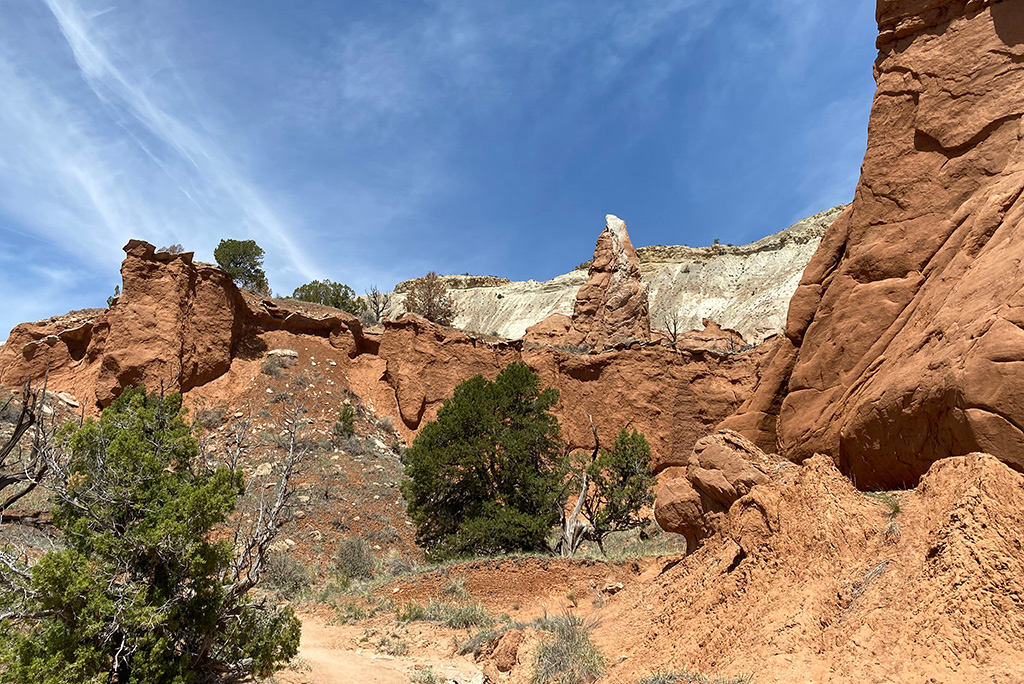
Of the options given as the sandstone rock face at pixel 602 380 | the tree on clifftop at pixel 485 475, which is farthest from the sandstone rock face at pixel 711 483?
the sandstone rock face at pixel 602 380

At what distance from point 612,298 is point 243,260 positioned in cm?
2383

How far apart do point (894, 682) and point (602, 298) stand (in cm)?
2982

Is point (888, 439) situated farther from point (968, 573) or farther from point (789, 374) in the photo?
point (789, 374)

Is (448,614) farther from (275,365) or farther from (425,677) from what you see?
(275,365)

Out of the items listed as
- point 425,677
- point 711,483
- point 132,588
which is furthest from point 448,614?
point 132,588

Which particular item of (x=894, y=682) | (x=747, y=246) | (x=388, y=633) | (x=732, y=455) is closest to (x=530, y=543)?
(x=388, y=633)

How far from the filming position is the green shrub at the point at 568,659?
7.16 meters

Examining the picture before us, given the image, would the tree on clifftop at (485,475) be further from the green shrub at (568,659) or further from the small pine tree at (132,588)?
the small pine tree at (132,588)

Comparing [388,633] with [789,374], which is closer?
[789,374]

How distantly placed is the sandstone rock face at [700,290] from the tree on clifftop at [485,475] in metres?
30.1

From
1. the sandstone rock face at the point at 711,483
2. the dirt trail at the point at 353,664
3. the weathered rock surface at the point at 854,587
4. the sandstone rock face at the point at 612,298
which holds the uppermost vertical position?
the sandstone rock face at the point at 612,298

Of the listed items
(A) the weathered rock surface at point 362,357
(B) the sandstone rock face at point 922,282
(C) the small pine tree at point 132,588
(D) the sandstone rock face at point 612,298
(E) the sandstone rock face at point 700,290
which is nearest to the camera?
(C) the small pine tree at point 132,588

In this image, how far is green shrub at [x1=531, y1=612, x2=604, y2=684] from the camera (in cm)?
716

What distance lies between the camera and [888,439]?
A: 6.66 m
